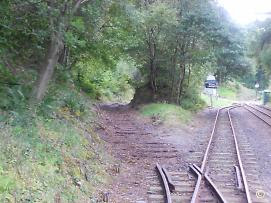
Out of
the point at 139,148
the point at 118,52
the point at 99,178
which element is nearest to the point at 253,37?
the point at 118,52

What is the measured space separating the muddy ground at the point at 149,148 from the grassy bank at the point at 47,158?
2.16ft

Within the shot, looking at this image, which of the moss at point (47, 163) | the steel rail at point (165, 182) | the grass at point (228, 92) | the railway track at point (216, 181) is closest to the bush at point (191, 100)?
the railway track at point (216, 181)

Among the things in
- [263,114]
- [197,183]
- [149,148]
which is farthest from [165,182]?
[263,114]

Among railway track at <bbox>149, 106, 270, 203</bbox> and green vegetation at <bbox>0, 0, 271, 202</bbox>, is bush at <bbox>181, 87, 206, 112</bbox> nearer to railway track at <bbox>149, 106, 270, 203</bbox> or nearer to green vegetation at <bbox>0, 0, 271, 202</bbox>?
green vegetation at <bbox>0, 0, 271, 202</bbox>

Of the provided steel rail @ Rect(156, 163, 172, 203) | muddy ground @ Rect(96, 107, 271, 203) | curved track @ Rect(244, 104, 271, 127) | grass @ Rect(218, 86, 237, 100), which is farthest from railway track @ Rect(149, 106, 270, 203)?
grass @ Rect(218, 86, 237, 100)

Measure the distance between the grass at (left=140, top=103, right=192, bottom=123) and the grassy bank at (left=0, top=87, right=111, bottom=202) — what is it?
1044 centimetres

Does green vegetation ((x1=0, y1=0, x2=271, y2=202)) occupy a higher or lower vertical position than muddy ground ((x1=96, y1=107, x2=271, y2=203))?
higher

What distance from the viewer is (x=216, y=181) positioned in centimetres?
1118

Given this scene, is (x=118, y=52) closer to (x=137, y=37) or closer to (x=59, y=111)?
(x=137, y=37)

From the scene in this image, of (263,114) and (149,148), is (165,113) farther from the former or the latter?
(263,114)

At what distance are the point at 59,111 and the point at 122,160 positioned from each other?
2.63 metres

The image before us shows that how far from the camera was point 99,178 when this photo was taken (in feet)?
36.5

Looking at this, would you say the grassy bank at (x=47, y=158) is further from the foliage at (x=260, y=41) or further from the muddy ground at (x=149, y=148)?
the foliage at (x=260, y=41)

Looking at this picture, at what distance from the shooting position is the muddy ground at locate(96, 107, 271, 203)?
36.8 ft
